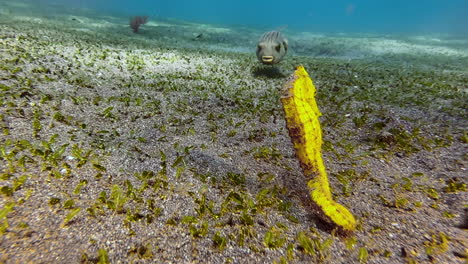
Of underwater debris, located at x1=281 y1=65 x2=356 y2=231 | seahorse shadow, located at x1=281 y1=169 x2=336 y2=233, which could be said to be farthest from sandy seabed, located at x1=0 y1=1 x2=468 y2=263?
underwater debris, located at x1=281 y1=65 x2=356 y2=231

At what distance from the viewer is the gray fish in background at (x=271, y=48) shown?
6.89 metres

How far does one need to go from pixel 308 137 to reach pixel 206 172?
5.46 feet

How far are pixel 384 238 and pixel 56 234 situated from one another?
3224 millimetres

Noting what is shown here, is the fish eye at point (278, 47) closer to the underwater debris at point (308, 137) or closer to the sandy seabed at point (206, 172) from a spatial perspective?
the sandy seabed at point (206, 172)

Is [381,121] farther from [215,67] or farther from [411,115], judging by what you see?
[215,67]

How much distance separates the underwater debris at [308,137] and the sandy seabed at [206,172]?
0.23m

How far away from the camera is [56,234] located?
2.07m

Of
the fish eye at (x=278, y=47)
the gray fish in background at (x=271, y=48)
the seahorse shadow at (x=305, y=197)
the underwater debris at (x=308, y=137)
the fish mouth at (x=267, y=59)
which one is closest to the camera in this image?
the underwater debris at (x=308, y=137)

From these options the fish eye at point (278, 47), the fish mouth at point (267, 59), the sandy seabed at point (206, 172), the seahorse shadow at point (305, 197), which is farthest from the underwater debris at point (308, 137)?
the fish eye at point (278, 47)

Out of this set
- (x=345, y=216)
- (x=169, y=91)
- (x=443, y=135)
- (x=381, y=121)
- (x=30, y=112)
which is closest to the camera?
(x=345, y=216)

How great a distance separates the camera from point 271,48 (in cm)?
702

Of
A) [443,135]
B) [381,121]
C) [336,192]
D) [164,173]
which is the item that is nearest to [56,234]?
[164,173]

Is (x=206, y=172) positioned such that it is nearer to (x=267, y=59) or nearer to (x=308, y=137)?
(x=308, y=137)

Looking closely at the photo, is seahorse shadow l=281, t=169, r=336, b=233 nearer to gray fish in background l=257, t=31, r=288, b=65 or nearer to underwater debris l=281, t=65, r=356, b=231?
underwater debris l=281, t=65, r=356, b=231
